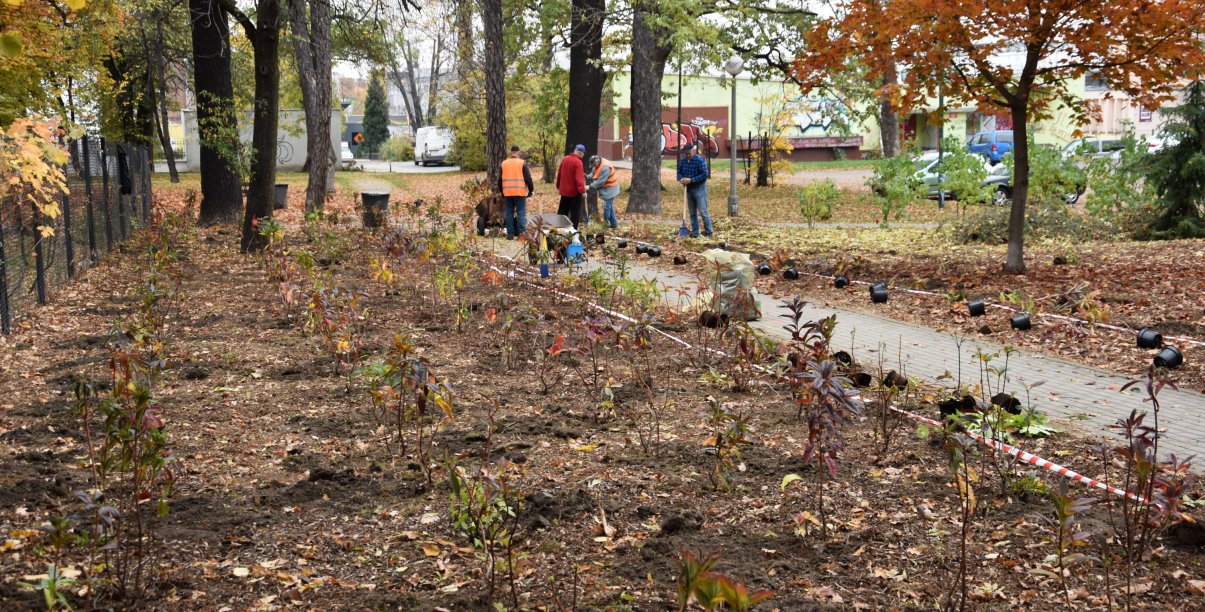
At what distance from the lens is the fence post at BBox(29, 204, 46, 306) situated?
32.7ft

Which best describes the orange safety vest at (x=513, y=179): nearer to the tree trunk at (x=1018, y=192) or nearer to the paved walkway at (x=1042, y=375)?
the paved walkway at (x=1042, y=375)

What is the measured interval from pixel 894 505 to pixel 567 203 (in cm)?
1394

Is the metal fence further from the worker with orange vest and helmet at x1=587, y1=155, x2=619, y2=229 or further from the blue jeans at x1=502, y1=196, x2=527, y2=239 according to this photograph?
the worker with orange vest and helmet at x1=587, y1=155, x2=619, y2=229

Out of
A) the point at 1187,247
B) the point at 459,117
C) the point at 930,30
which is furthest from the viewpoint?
the point at 459,117

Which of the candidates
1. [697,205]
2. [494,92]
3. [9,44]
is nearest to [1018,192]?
[697,205]

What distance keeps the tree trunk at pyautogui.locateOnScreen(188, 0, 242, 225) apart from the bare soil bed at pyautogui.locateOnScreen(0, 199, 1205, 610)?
11119mm

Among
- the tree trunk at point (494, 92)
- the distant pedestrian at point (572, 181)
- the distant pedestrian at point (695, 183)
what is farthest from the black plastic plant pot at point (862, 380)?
the tree trunk at point (494, 92)

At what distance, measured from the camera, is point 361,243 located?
15.8m

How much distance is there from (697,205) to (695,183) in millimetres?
515

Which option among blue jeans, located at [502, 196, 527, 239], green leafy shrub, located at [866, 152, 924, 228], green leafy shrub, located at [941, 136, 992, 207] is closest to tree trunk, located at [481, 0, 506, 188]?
blue jeans, located at [502, 196, 527, 239]

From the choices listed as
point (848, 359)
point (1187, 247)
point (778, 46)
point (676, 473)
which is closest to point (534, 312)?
point (848, 359)

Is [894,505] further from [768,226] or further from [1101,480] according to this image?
[768,226]

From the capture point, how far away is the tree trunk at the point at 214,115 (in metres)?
17.9

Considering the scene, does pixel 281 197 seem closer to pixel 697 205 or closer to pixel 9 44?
pixel 697 205
